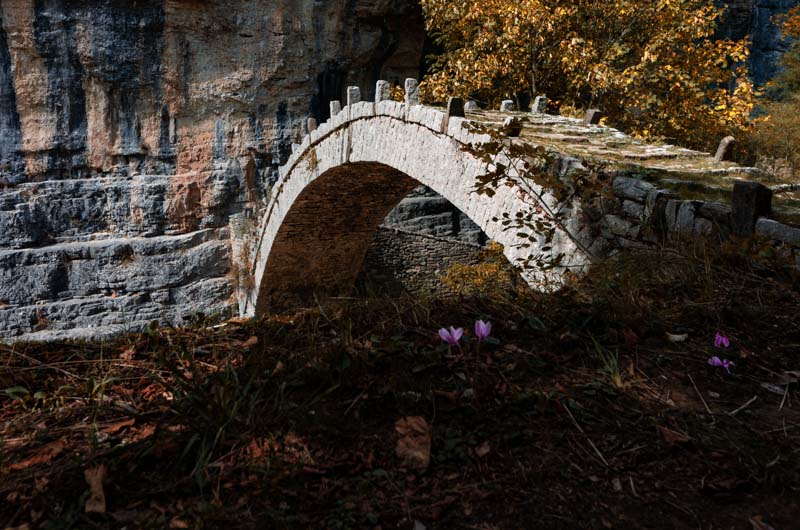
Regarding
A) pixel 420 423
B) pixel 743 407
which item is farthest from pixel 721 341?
pixel 420 423

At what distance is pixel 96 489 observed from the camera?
1.45 meters

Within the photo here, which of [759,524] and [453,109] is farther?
[453,109]

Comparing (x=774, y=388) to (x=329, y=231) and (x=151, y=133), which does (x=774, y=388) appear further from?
(x=151, y=133)

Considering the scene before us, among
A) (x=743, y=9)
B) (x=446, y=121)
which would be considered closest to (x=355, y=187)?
(x=446, y=121)

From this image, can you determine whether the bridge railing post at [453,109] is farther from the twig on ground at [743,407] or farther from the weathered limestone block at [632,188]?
the twig on ground at [743,407]

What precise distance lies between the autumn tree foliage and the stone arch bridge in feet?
11.8

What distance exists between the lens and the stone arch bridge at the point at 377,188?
5.69 m

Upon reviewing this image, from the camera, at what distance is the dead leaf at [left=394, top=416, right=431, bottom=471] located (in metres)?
1.56

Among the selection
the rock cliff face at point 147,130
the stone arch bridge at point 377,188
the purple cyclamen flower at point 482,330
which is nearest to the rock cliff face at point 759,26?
the rock cliff face at point 147,130

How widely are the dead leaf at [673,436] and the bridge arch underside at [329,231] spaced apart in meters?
9.27

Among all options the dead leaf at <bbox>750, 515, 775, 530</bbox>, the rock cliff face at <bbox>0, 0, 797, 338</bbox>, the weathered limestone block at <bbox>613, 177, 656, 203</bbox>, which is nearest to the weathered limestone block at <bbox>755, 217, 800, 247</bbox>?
the weathered limestone block at <bbox>613, 177, 656, 203</bbox>

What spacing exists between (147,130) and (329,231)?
8.89 m

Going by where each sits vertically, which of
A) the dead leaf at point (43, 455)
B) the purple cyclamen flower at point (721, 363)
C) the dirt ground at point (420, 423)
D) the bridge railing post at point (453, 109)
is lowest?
the dead leaf at point (43, 455)

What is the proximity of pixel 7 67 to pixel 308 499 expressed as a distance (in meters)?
21.6
